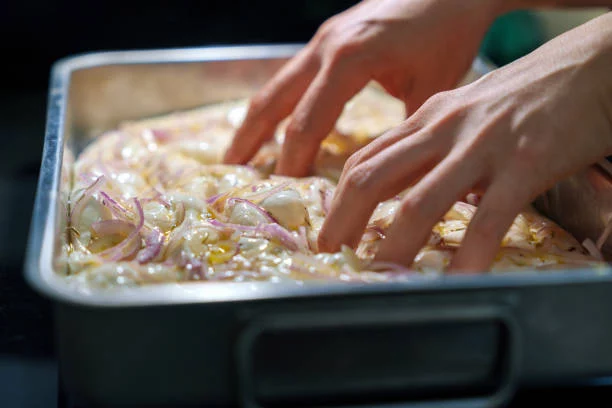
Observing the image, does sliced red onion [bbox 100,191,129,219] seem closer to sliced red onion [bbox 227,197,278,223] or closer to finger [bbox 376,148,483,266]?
sliced red onion [bbox 227,197,278,223]

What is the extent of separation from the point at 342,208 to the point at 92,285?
323 millimetres

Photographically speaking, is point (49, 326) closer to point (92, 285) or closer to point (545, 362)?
point (92, 285)

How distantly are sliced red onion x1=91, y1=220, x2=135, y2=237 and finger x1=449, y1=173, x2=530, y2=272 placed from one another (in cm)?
48

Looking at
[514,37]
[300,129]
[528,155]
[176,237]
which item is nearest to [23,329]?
[176,237]

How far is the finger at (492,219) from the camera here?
94 centimetres

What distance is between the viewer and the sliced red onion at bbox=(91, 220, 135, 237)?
1.12 meters

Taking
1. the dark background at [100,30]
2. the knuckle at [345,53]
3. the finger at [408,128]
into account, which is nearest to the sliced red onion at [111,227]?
the finger at [408,128]

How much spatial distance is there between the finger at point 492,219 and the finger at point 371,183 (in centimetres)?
9

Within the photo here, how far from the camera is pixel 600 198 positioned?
1161 millimetres

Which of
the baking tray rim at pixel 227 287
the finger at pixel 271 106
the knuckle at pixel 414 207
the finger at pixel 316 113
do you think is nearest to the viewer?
the baking tray rim at pixel 227 287

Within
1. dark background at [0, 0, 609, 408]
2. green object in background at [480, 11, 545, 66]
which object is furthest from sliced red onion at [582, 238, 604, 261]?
dark background at [0, 0, 609, 408]

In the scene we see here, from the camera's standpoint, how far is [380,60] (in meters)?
1.36

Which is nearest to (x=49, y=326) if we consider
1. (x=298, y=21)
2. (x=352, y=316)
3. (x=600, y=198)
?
(x=352, y=316)

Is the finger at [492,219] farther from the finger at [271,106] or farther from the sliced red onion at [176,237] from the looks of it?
the finger at [271,106]
